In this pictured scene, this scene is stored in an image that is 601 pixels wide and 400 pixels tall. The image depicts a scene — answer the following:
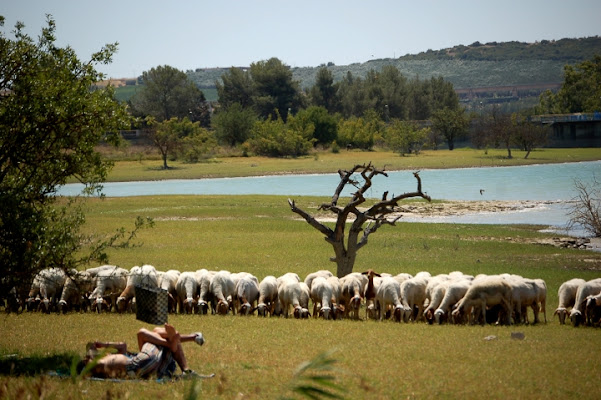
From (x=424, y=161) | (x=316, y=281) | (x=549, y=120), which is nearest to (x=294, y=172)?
(x=424, y=161)

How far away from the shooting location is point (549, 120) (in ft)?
346

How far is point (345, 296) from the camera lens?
18703 mm

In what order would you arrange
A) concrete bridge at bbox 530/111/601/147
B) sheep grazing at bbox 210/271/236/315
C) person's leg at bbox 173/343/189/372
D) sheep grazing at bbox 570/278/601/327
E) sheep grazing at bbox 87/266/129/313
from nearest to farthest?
person's leg at bbox 173/343/189/372
sheep grazing at bbox 570/278/601/327
sheep grazing at bbox 210/271/236/315
sheep grazing at bbox 87/266/129/313
concrete bridge at bbox 530/111/601/147

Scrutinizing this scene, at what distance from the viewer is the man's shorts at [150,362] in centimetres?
1121

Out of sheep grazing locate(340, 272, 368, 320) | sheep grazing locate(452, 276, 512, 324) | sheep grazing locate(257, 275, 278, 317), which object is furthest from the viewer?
sheep grazing locate(257, 275, 278, 317)

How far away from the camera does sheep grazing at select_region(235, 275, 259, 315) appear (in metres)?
18.5

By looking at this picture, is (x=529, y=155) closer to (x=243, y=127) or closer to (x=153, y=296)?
(x=243, y=127)

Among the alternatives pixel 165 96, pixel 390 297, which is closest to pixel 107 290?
pixel 390 297

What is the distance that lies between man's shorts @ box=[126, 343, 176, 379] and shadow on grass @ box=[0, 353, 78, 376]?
0.91 meters

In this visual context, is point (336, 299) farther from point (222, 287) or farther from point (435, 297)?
point (222, 287)

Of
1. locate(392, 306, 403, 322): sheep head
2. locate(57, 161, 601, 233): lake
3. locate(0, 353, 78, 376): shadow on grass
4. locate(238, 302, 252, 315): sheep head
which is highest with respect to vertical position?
locate(0, 353, 78, 376): shadow on grass

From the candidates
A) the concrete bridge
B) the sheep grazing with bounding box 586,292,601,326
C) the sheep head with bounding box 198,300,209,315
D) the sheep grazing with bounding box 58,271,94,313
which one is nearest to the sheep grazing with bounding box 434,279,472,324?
the sheep grazing with bounding box 586,292,601,326

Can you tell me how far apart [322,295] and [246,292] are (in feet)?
5.58

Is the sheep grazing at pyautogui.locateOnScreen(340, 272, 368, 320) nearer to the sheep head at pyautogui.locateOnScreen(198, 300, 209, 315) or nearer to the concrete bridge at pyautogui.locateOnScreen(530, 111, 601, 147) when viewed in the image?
the sheep head at pyautogui.locateOnScreen(198, 300, 209, 315)
